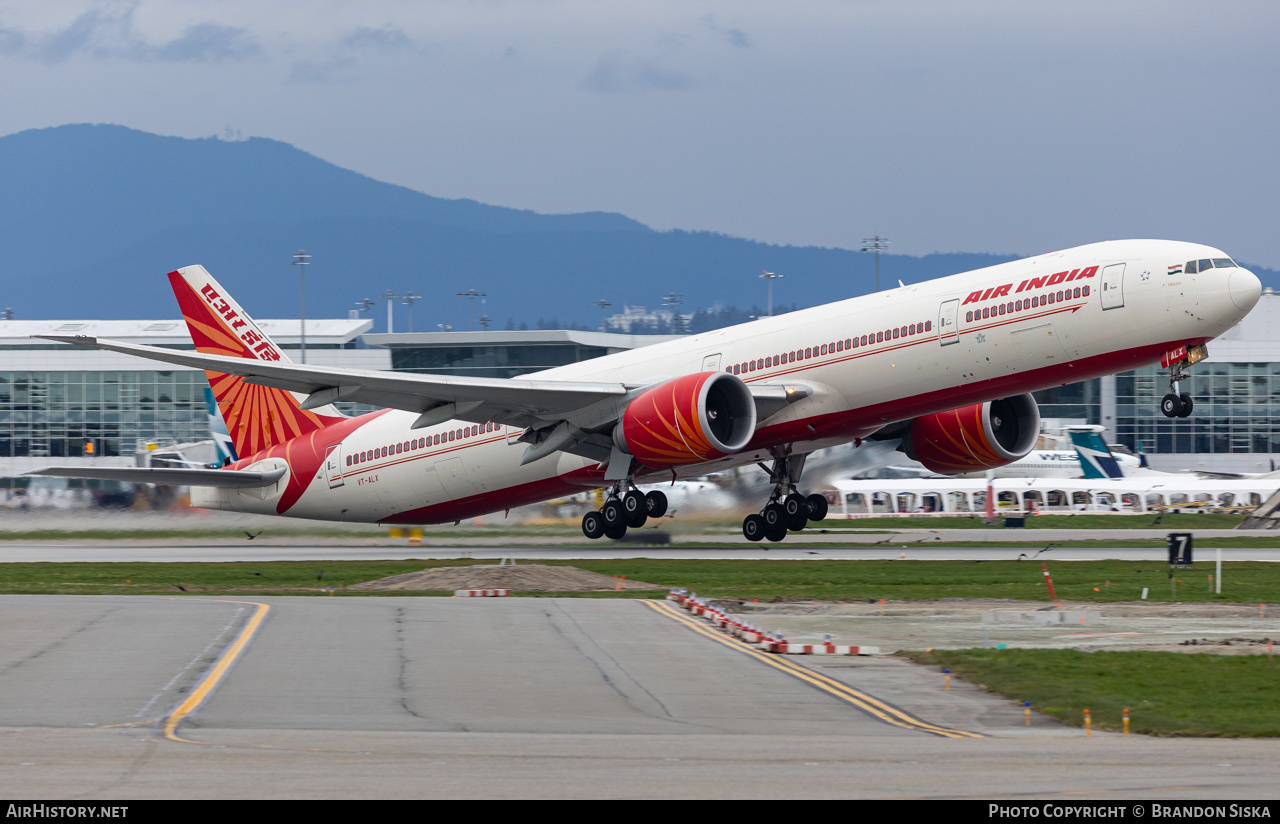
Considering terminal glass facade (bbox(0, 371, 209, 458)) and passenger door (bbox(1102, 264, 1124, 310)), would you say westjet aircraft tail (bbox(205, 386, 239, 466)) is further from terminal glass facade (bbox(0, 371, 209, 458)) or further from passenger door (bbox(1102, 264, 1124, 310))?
terminal glass facade (bbox(0, 371, 209, 458))

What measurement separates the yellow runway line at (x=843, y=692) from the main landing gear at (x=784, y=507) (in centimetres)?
1440

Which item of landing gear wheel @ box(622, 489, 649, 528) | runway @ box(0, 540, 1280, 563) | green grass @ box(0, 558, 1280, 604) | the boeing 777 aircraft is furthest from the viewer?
runway @ box(0, 540, 1280, 563)

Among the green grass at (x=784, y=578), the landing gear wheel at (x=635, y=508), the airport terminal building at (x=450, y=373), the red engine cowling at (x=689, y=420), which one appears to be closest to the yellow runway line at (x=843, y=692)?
the red engine cowling at (x=689, y=420)

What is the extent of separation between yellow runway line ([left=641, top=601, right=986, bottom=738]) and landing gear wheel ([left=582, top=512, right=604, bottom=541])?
12101mm

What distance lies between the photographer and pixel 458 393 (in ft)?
115

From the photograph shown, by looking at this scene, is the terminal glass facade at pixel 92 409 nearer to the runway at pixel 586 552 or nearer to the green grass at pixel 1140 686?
the runway at pixel 586 552

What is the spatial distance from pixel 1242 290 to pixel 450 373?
234 ft

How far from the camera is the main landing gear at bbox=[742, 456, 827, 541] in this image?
133 ft

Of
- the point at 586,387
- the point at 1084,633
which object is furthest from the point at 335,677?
the point at 586,387

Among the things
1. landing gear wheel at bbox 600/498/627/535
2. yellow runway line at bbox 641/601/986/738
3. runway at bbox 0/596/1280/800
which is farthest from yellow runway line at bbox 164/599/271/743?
landing gear wheel at bbox 600/498/627/535

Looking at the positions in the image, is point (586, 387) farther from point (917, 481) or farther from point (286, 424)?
point (917, 481)

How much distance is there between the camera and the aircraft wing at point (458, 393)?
33.0m

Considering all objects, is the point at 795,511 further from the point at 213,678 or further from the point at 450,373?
the point at 450,373
